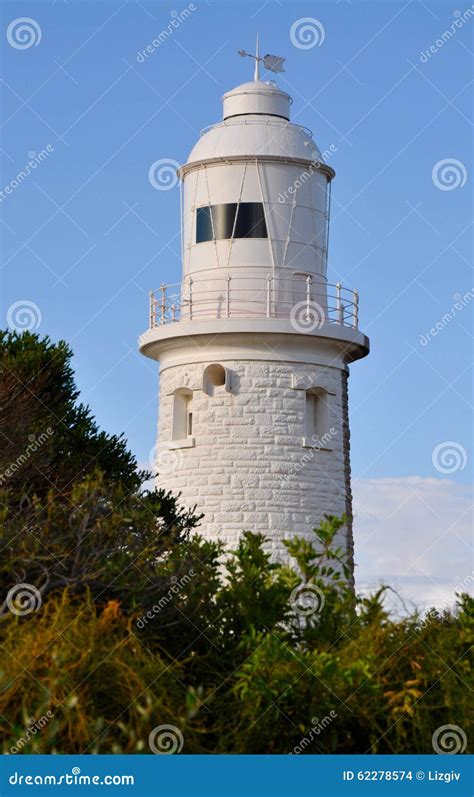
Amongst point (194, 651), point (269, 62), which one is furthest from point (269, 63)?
point (194, 651)

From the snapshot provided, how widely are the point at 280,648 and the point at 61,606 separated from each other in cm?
180

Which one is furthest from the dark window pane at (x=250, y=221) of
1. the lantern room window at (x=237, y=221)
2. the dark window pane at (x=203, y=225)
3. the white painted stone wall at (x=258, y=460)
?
the white painted stone wall at (x=258, y=460)

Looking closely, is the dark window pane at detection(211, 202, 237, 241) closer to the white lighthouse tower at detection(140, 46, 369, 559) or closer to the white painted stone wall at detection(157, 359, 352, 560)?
the white lighthouse tower at detection(140, 46, 369, 559)

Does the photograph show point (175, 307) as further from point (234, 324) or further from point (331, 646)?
point (331, 646)

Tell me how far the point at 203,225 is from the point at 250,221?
924 millimetres

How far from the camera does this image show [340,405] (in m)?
23.6

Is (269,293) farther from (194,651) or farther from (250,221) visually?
(194,651)

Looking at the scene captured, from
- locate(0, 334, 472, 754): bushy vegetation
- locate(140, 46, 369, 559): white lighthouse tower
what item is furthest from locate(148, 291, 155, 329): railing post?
locate(0, 334, 472, 754): bushy vegetation

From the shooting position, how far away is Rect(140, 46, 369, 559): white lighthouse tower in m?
22.3

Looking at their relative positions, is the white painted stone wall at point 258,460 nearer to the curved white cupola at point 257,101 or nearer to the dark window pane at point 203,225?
the dark window pane at point 203,225

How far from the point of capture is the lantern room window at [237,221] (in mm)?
23266

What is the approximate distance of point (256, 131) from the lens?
2361cm

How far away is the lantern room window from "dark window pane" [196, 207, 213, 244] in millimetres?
48
